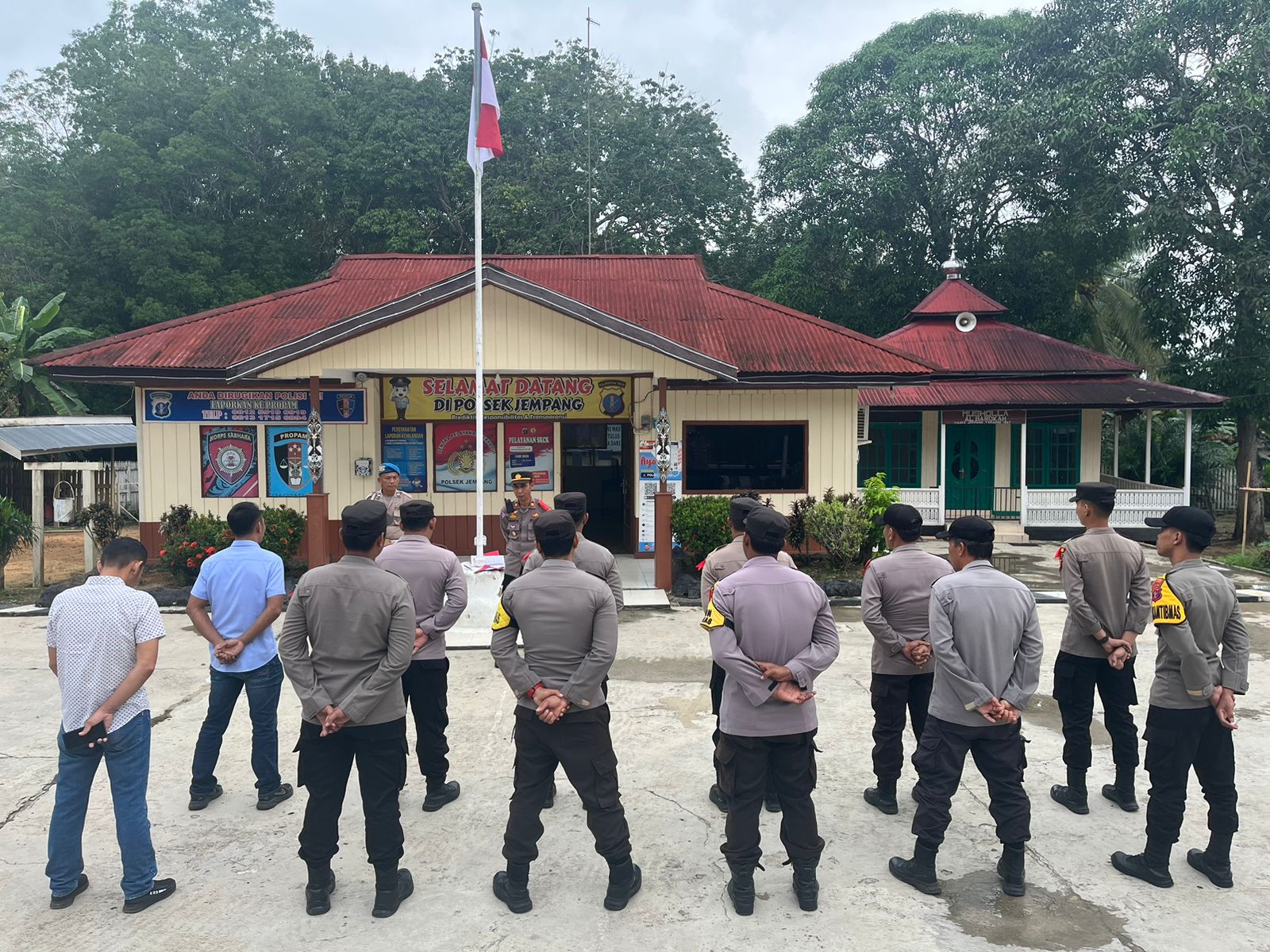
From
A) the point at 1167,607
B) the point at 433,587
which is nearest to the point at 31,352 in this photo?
the point at 433,587

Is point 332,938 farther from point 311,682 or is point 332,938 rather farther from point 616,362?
point 616,362

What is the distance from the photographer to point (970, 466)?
59.1 feet

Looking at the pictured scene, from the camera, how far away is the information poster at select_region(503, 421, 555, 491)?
43.8ft

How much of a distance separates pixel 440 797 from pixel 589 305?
23.5ft

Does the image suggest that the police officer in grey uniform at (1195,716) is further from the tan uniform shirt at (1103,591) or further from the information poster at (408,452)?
the information poster at (408,452)

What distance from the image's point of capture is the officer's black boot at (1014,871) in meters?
3.98

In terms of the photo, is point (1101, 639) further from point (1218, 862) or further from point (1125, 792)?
point (1218, 862)

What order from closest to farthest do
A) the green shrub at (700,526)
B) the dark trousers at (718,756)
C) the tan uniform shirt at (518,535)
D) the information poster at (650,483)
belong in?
the dark trousers at (718,756) < the tan uniform shirt at (518,535) < the green shrub at (700,526) < the information poster at (650,483)

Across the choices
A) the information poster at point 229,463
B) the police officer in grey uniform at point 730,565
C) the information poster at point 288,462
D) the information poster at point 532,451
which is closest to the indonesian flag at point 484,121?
the information poster at point 532,451

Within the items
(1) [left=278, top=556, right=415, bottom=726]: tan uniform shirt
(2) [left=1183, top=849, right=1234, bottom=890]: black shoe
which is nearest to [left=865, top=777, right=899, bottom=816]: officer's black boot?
(2) [left=1183, top=849, right=1234, bottom=890]: black shoe

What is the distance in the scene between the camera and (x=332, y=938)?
3652 millimetres

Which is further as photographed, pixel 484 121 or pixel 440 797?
pixel 484 121

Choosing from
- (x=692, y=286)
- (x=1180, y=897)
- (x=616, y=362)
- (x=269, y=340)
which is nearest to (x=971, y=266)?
(x=692, y=286)

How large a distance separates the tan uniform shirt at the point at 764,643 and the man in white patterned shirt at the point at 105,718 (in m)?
2.56
